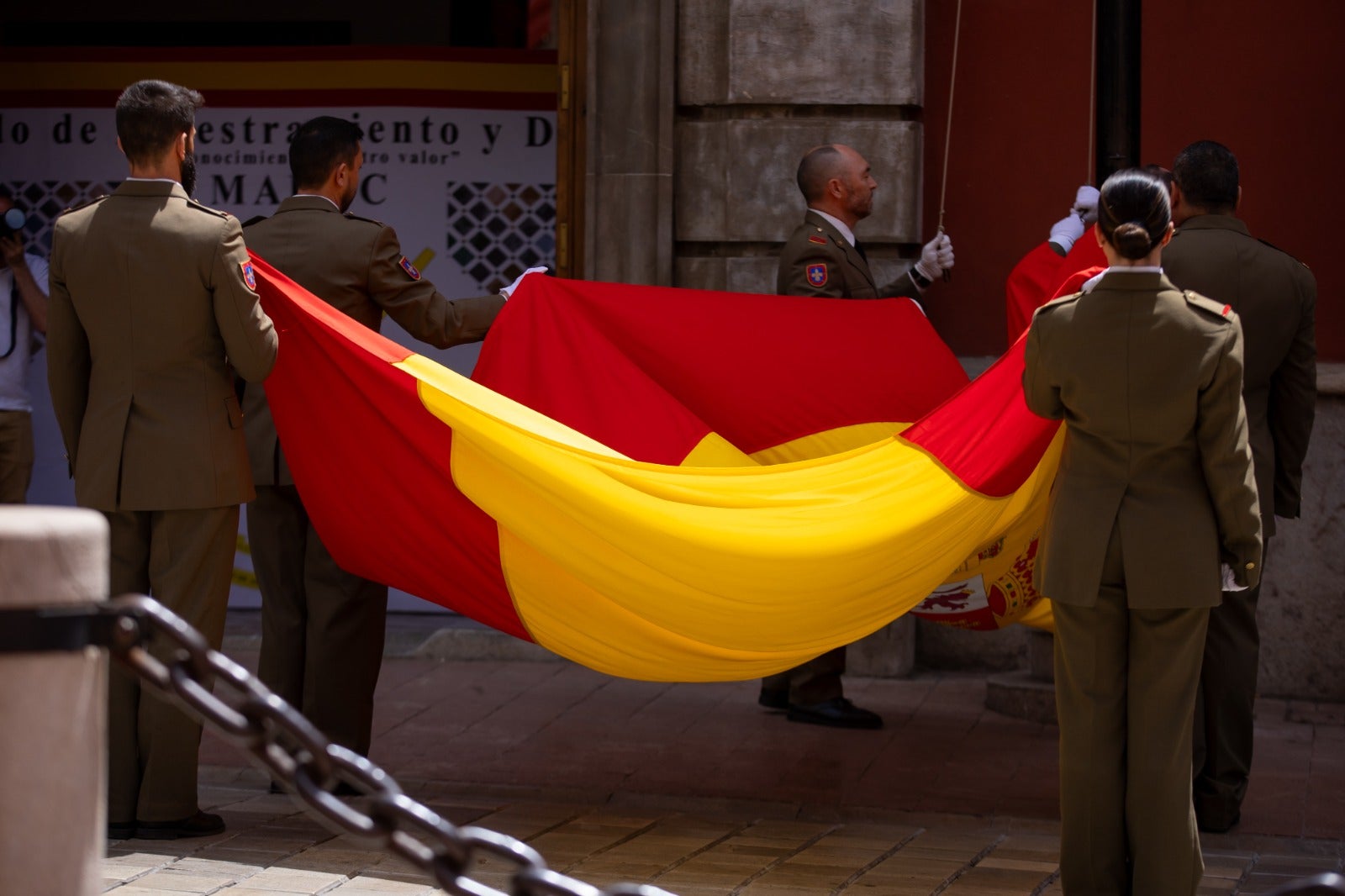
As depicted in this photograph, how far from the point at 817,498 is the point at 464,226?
4.27m

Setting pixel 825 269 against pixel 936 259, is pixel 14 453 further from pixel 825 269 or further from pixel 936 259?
pixel 936 259

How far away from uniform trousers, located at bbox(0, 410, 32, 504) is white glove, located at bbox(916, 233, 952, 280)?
3.99 metres

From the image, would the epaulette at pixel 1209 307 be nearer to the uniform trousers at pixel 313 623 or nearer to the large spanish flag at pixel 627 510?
the large spanish flag at pixel 627 510

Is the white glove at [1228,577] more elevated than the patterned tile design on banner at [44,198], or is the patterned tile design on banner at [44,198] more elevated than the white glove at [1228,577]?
the patterned tile design on banner at [44,198]

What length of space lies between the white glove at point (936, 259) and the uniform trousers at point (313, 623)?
2.35 metres

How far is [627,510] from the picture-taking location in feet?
15.2

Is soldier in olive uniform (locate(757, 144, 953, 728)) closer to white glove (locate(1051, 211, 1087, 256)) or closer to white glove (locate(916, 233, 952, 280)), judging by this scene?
white glove (locate(916, 233, 952, 280))

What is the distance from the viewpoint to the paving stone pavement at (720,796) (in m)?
4.72

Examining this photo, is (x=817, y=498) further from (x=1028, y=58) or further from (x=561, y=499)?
(x=1028, y=58)

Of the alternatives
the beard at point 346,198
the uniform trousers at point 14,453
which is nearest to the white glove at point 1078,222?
the beard at point 346,198

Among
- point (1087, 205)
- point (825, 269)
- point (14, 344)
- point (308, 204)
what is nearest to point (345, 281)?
point (308, 204)

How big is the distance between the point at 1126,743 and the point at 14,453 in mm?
5353

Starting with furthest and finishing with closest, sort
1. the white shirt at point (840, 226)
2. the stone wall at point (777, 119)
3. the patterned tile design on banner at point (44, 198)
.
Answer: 1. the patterned tile design on banner at point (44, 198)
2. the stone wall at point (777, 119)
3. the white shirt at point (840, 226)

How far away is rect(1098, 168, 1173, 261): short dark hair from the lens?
13.6 feet
